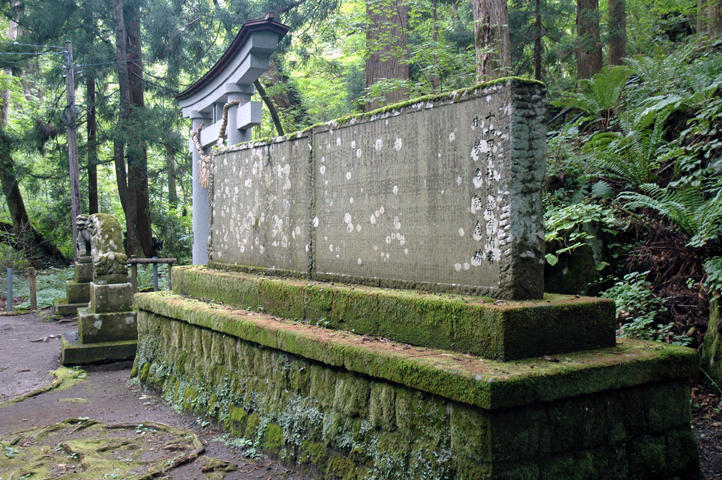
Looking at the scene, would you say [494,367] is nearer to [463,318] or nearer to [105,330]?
[463,318]

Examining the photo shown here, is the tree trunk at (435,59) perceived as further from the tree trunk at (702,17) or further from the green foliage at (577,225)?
the green foliage at (577,225)

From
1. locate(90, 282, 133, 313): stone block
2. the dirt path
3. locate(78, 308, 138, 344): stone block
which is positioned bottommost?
the dirt path

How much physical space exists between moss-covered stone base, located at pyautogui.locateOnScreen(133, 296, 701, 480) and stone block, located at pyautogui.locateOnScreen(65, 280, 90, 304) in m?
10.00

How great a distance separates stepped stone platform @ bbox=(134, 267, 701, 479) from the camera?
2473mm

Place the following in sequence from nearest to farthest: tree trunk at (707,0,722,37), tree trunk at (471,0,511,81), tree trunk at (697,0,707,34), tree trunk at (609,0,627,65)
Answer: tree trunk at (471,0,511,81) → tree trunk at (707,0,722,37) → tree trunk at (697,0,707,34) → tree trunk at (609,0,627,65)

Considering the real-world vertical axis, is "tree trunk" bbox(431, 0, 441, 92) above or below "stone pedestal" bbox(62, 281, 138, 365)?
above

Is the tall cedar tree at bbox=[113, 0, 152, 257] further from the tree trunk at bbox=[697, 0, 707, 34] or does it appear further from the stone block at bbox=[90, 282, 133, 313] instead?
the tree trunk at bbox=[697, 0, 707, 34]

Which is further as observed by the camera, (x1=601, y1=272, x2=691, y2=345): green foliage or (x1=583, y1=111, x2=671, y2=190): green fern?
(x1=583, y1=111, x2=671, y2=190): green fern

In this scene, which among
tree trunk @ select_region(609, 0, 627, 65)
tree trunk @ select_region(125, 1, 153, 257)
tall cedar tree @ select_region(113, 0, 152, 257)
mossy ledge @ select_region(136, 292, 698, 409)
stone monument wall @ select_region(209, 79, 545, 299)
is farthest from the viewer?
tree trunk @ select_region(125, 1, 153, 257)

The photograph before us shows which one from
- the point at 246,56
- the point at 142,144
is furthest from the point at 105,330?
the point at 142,144

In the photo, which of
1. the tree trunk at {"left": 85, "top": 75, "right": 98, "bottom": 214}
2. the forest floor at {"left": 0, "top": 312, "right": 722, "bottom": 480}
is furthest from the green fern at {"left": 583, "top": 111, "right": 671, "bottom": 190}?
the tree trunk at {"left": 85, "top": 75, "right": 98, "bottom": 214}

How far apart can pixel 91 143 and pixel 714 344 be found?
1655 centimetres

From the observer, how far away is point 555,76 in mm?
13828

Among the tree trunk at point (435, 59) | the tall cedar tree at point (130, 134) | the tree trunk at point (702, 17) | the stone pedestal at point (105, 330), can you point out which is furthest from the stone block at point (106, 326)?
the tree trunk at point (702, 17)
